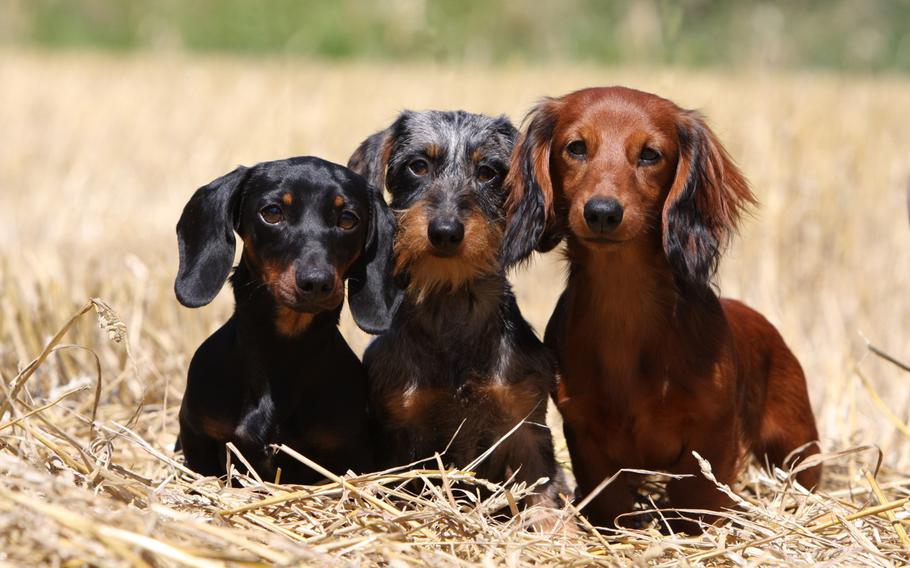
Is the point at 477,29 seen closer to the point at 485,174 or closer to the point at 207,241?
the point at 485,174

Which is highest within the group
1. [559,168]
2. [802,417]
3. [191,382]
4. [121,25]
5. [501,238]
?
[121,25]

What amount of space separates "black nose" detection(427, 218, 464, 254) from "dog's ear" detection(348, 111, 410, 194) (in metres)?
0.61

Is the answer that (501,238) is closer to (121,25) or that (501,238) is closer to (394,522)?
(394,522)

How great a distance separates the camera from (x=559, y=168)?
3.98 metres

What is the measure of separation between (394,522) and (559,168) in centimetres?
139

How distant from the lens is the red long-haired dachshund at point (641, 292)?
388 cm

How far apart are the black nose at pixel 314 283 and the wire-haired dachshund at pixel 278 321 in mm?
167

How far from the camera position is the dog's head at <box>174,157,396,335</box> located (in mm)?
3719

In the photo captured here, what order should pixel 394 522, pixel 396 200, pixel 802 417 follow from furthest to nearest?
pixel 802 417
pixel 396 200
pixel 394 522

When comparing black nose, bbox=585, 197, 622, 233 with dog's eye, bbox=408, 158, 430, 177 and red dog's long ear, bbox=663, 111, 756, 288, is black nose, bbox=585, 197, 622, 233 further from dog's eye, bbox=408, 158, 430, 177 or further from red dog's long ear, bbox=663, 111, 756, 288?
dog's eye, bbox=408, 158, 430, 177

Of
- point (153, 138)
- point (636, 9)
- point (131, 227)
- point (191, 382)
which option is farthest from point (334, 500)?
point (636, 9)

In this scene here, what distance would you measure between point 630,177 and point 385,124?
399 centimetres

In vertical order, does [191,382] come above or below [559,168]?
below

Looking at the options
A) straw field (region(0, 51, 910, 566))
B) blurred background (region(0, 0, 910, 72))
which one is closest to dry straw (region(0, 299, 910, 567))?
straw field (region(0, 51, 910, 566))
